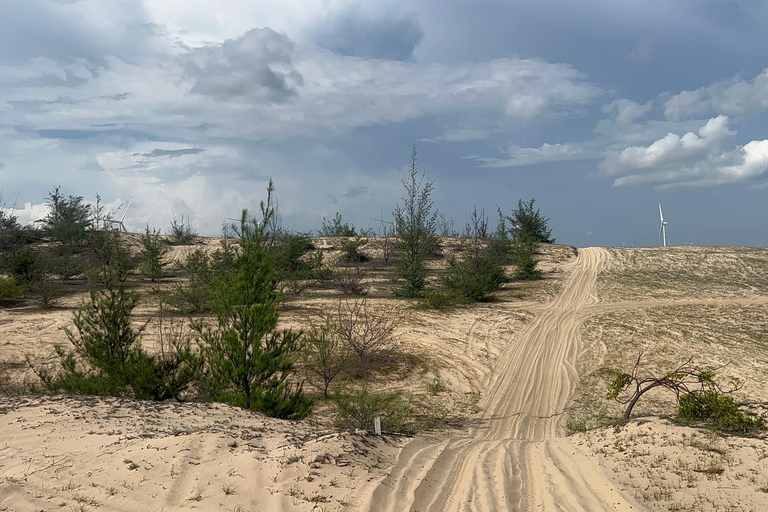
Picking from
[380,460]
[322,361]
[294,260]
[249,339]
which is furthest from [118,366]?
[294,260]

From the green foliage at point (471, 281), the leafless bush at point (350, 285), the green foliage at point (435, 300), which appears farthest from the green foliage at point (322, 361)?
the leafless bush at point (350, 285)

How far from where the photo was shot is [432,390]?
37.4 ft

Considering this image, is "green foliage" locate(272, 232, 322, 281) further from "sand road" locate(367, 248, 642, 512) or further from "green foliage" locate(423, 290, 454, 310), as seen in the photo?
"sand road" locate(367, 248, 642, 512)

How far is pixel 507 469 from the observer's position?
6047 millimetres

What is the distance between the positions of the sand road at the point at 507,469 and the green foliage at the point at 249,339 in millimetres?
2637

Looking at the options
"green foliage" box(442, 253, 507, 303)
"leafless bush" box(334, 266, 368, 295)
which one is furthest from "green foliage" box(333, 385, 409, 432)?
"leafless bush" box(334, 266, 368, 295)

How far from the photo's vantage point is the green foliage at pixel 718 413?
21.4 ft

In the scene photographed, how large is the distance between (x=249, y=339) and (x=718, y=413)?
23.1 feet

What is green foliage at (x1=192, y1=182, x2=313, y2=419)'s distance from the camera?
306 inches

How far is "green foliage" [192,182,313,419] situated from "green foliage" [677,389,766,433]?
20.4 ft

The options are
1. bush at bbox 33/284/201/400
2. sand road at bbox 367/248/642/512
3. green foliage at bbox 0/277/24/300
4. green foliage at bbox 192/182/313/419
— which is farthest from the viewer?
green foliage at bbox 0/277/24/300

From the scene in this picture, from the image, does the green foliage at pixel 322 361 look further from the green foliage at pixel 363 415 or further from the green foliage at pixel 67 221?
the green foliage at pixel 67 221

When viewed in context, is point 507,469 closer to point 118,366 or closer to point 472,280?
point 118,366

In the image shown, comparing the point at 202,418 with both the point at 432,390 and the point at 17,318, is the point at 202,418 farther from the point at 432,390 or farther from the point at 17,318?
the point at 17,318
